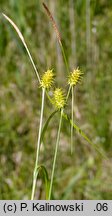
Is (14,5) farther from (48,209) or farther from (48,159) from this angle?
(48,209)

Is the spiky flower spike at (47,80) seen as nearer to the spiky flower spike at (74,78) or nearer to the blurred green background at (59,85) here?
the spiky flower spike at (74,78)

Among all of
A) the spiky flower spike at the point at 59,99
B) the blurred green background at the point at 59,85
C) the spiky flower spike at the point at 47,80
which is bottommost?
the spiky flower spike at the point at 59,99

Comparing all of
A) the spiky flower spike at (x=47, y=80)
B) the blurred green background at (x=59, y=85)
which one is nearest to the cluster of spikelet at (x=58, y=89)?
the spiky flower spike at (x=47, y=80)

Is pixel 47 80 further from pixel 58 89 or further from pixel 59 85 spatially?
pixel 59 85

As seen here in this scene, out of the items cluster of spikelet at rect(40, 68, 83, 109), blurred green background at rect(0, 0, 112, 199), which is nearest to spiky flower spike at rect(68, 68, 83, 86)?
cluster of spikelet at rect(40, 68, 83, 109)

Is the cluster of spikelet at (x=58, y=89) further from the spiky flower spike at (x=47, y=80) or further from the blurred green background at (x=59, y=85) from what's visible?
the blurred green background at (x=59, y=85)

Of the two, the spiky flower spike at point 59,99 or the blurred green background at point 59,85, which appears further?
the blurred green background at point 59,85

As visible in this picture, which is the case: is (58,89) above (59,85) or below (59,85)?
below

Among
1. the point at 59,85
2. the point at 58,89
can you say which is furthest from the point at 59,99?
the point at 59,85

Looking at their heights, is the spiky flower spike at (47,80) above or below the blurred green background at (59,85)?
below
